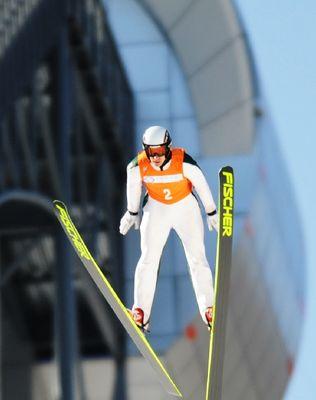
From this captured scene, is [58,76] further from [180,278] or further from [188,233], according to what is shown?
[188,233]

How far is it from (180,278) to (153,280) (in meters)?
34.1

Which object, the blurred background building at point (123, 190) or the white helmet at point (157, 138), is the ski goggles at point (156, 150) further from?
the blurred background building at point (123, 190)

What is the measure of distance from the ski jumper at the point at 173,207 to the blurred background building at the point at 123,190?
19289mm

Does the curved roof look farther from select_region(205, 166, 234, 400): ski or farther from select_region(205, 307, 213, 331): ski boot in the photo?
select_region(205, 166, 234, 400): ski

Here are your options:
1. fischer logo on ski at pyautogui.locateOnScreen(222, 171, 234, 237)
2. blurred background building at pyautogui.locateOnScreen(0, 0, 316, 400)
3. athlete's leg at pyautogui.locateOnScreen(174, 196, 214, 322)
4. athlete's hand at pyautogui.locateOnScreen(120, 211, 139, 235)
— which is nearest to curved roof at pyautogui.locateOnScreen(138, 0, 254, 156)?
blurred background building at pyautogui.locateOnScreen(0, 0, 316, 400)

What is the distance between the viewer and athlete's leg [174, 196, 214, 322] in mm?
18109

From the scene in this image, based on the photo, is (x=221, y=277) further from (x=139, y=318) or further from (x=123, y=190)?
(x=123, y=190)

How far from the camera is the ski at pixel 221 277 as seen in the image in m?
17.3

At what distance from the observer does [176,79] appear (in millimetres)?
53125

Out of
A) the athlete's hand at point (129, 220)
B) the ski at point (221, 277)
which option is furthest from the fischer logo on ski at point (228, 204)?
→ the athlete's hand at point (129, 220)

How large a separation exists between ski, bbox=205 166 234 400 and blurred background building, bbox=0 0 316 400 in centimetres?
1976

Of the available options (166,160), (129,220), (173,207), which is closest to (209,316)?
(173,207)

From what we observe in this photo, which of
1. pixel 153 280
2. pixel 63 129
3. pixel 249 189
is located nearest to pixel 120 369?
pixel 249 189

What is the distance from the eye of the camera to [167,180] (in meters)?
18.0
